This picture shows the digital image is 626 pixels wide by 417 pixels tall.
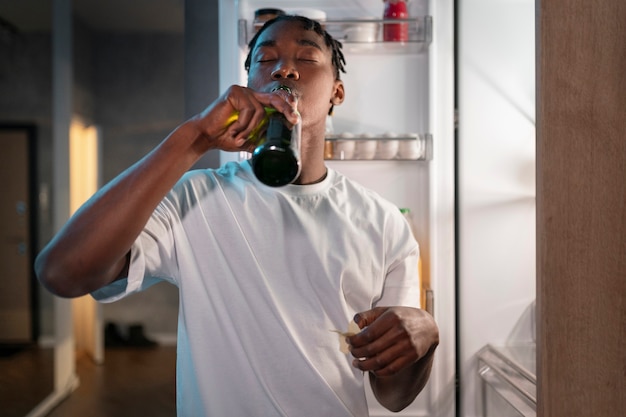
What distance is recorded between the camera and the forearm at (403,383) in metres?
0.82

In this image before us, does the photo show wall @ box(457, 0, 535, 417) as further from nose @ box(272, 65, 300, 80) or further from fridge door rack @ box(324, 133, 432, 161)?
nose @ box(272, 65, 300, 80)

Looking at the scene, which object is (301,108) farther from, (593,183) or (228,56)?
(593,183)

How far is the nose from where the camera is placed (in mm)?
823

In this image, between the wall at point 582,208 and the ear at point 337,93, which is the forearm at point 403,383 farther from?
the ear at point 337,93

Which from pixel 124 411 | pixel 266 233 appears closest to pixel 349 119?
pixel 266 233

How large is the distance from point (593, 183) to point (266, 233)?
0.47 m

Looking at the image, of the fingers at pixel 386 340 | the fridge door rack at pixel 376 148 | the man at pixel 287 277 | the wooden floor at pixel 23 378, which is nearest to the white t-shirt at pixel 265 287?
the man at pixel 287 277

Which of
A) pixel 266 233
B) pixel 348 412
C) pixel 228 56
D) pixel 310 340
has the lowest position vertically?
Result: pixel 348 412

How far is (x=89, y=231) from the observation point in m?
0.59

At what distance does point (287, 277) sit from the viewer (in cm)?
83

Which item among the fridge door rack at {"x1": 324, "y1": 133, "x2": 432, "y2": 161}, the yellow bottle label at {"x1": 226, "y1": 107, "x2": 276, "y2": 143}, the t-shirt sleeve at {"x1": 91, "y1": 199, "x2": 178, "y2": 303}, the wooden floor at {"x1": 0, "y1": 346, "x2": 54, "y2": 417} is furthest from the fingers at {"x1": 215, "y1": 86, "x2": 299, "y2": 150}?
the wooden floor at {"x1": 0, "y1": 346, "x2": 54, "y2": 417}

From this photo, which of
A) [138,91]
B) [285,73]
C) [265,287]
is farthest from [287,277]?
[138,91]

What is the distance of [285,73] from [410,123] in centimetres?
42

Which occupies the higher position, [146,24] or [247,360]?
[146,24]
